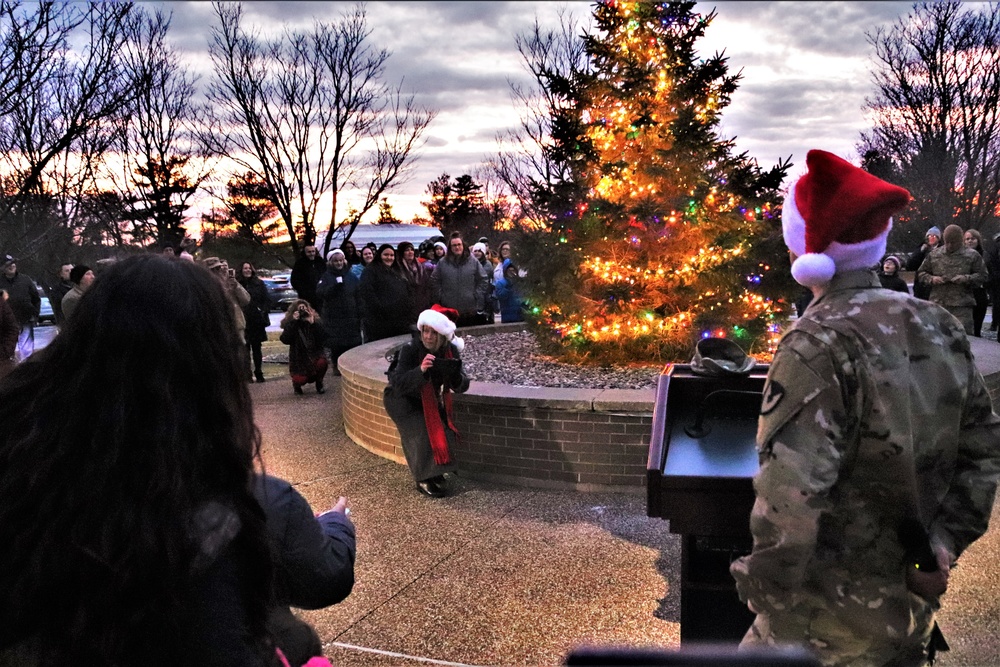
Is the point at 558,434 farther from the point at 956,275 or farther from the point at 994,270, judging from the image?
the point at 994,270

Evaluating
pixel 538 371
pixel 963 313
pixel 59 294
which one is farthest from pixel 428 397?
pixel 59 294

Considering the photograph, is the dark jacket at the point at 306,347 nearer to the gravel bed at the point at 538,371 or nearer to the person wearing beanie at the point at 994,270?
the gravel bed at the point at 538,371

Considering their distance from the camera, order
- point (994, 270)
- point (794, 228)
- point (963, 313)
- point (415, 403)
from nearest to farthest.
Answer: point (794, 228), point (415, 403), point (963, 313), point (994, 270)

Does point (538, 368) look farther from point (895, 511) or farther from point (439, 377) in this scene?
point (895, 511)

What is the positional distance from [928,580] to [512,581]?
8.40 ft

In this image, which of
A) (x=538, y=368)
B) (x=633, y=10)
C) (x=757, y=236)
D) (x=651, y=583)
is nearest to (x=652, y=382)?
(x=538, y=368)

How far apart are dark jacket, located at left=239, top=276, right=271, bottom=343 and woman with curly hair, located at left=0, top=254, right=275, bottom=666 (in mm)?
9144

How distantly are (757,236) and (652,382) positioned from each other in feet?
6.31

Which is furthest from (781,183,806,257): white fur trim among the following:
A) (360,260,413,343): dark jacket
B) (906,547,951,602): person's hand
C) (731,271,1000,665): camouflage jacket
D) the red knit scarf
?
(360,260,413,343): dark jacket

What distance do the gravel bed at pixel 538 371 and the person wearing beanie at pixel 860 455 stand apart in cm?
443

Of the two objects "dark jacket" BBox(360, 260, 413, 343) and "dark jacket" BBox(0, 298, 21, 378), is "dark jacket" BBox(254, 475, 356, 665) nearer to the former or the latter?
"dark jacket" BBox(0, 298, 21, 378)

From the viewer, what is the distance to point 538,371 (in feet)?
24.4

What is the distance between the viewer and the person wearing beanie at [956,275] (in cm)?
991

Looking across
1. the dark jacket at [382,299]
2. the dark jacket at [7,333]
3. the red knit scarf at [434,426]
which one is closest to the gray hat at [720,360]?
the red knit scarf at [434,426]
